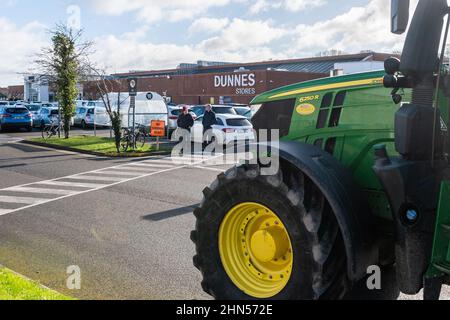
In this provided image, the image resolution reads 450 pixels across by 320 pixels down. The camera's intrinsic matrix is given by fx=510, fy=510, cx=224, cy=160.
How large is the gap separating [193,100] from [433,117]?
50.6 m

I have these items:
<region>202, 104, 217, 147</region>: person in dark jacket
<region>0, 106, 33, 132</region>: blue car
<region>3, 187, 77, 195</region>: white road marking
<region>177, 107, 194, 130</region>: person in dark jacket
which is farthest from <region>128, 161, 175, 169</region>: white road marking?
<region>0, 106, 33, 132</region>: blue car

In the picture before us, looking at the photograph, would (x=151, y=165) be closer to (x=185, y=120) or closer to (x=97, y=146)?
(x=185, y=120)

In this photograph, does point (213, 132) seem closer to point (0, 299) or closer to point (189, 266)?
point (189, 266)

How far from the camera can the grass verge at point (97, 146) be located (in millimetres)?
18344

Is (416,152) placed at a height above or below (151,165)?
above

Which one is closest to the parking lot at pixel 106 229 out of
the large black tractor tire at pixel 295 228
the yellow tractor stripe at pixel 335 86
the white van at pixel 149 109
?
the large black tractor tire at pixel 295 228

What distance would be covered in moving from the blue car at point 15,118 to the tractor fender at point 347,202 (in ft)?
96.4

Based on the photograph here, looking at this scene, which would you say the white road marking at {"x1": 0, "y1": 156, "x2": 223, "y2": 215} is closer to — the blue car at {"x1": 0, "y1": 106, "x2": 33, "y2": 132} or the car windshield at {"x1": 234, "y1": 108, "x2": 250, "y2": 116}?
the car windshield at {"x1": 234, "y1": 108, "x2": 250, "y2": 116}

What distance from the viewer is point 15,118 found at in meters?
30.4

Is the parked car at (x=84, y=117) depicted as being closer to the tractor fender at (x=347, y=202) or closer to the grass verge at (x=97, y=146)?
the grass verge at (x=97, y=146)

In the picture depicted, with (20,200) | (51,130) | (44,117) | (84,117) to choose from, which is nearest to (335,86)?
(20,200)

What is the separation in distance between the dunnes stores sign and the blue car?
2127 cm

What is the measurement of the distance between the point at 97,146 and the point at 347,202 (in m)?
17.6

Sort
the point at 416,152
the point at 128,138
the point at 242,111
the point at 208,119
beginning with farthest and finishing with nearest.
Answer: the point at 242,111 → the point at 128,138 → the point at 208,119 → the point at 416,152
